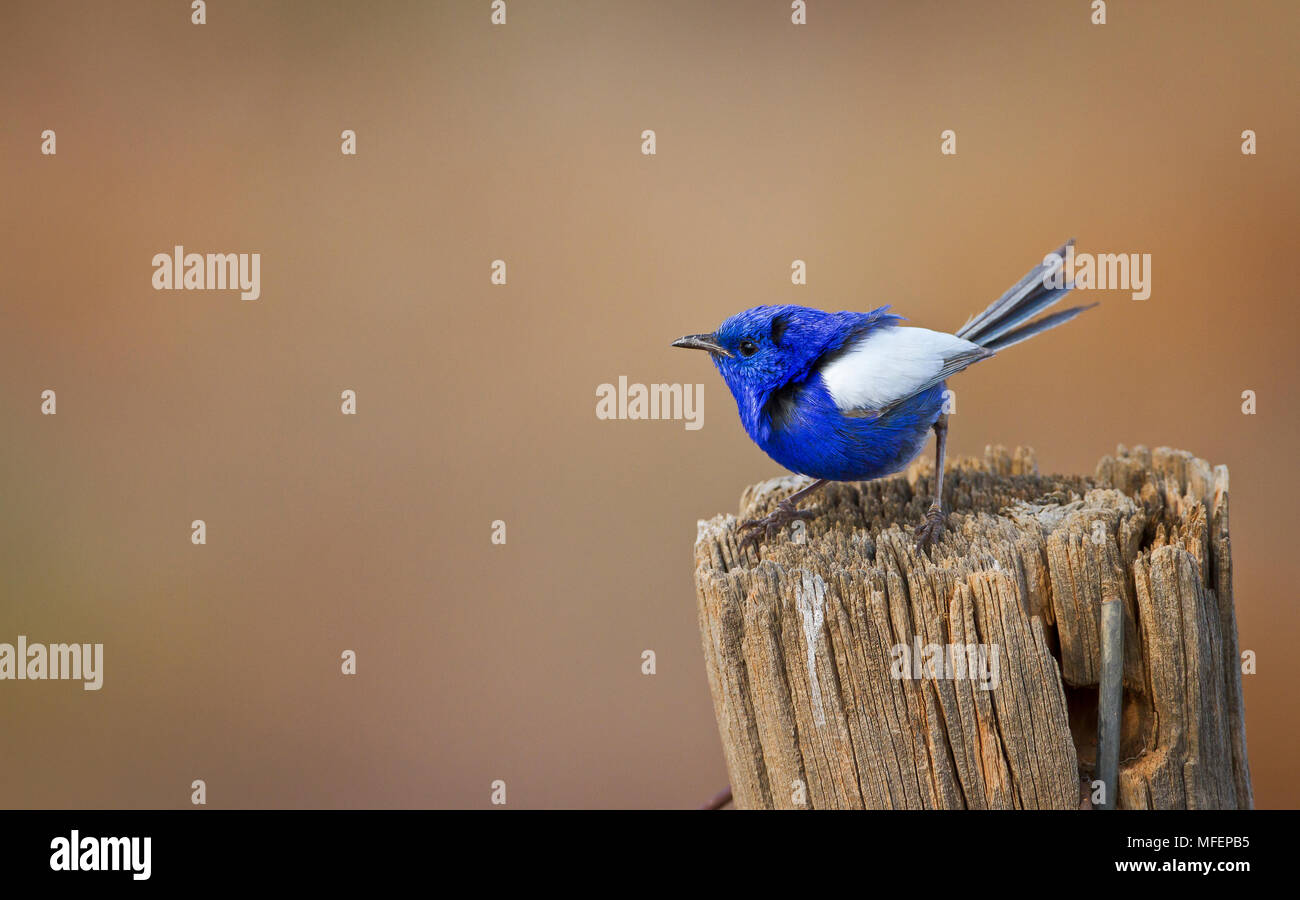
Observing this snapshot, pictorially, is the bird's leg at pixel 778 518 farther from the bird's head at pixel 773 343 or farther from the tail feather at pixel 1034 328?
the tail feather at pixel 1034 328

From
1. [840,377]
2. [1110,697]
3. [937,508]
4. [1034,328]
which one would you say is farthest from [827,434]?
[1110,697]

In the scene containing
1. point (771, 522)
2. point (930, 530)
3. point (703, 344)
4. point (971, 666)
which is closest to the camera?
point (971, 666)

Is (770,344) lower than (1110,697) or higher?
higher

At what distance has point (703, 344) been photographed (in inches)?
86.4

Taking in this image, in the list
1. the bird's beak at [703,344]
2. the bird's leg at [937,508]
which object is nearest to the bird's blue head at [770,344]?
the bird's beak at [703,344]

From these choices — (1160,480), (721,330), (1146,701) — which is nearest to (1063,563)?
(1146,701)

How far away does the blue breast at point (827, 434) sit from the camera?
83.7 inches

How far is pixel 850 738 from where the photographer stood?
175 centimetres

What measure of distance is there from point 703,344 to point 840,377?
30 centimetres

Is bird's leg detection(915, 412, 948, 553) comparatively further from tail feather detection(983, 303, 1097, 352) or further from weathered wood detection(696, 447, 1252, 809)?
tail feather detection(983, 303, 1097, 352)

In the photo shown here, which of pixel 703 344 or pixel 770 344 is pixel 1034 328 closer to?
pixel 770 344

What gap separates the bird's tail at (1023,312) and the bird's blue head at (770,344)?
0.33 m

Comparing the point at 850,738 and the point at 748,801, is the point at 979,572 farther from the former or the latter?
the point at 748,801
